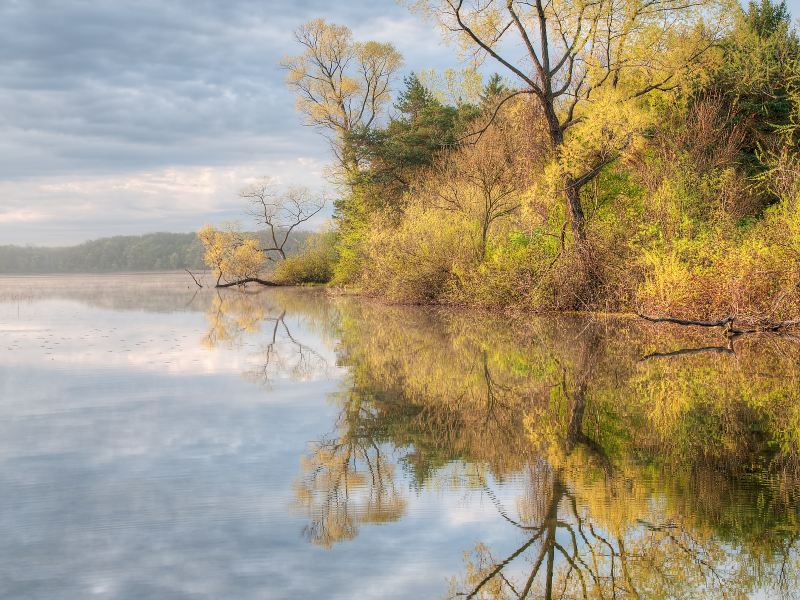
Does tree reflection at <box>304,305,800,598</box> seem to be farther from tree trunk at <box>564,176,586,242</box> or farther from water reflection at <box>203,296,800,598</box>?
tree trunk at <box>564,176,586,242</box>

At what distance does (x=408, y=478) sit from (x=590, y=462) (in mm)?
1393

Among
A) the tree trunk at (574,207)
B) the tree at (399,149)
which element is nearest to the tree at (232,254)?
the tree at (399,149)

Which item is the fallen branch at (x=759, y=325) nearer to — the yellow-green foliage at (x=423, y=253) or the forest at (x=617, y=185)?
the forest at (x=617, y=185)

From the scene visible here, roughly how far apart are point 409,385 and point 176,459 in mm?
3924

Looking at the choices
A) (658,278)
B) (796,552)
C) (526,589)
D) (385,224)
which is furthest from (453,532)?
(385,224)

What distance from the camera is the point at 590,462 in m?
5.78

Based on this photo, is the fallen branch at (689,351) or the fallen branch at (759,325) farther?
the fallen branch at (759,325)

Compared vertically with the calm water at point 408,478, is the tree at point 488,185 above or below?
above

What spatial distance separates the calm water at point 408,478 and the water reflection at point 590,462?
0.02 m

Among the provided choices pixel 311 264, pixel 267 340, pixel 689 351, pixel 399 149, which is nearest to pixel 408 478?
pixel 689 351

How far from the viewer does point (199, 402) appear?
8742 millimetres

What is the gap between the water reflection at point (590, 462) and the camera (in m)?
3.88

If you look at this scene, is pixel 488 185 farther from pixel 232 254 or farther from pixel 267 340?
pixel 232 254

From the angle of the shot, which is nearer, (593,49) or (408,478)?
(408,478)
